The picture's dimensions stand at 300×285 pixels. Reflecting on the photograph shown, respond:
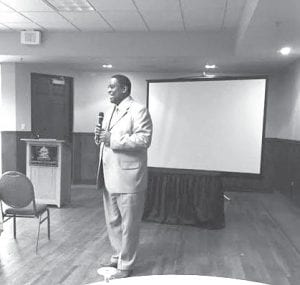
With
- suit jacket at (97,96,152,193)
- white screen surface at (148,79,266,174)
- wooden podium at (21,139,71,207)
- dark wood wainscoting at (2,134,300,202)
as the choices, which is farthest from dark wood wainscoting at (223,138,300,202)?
suit jacket at (97,96,152,193)

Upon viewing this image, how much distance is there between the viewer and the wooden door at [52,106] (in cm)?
685

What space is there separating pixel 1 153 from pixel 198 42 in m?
4.34

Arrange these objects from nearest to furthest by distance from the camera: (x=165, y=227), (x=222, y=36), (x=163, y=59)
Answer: (x=165, y=227), (x=222, y=36), (x=163, y=59)

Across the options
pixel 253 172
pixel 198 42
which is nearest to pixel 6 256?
pixel 253 172

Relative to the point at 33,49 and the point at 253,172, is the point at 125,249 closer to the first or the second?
the point at 253,172

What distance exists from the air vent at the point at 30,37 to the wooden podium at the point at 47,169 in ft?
5.65

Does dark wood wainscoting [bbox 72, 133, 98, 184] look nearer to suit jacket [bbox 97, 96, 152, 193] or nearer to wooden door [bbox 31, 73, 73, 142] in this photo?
wooden door [bbox 31, 73, 73, 142]

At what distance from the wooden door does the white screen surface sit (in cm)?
281

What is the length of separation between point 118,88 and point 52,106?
15.3ft

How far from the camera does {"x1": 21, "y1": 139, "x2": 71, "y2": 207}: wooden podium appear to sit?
5355 mm

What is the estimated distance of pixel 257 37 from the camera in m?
4.59

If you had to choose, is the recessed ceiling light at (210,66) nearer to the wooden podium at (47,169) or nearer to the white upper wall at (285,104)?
the white upper wall at (285,104)

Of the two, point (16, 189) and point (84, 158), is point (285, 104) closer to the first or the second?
point (84, 158)

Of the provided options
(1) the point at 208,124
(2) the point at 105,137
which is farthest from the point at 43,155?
(2) the point at 105,137
